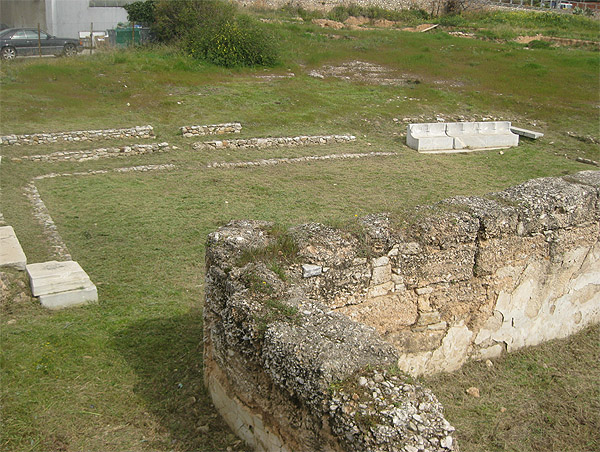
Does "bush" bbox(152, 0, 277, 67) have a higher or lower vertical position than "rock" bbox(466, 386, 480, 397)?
higher

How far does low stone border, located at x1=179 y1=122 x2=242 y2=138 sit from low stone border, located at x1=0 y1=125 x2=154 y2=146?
87 centimetres

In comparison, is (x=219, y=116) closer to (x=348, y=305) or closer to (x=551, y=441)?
(x=348, y=305)

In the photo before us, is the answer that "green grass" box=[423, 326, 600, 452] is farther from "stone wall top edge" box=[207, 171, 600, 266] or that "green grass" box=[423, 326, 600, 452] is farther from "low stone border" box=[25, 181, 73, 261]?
"low stone border" box=[25, 181, 73, 261]

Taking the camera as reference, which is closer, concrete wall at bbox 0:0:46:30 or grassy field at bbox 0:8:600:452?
grassy field at bbox 0:8:600:452

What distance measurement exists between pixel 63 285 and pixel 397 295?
4.06 m

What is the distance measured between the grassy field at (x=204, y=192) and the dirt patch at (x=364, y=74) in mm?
283

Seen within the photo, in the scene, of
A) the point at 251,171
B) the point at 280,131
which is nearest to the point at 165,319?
the point at 251,171

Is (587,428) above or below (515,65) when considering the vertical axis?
below

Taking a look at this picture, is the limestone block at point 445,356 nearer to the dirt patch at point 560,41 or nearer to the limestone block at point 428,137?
the limestone block at point 428,137

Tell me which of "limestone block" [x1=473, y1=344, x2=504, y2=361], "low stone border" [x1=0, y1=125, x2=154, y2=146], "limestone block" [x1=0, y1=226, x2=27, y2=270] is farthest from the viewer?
"low stone border" [x1=0, y1=125, x2=154, y2=146]

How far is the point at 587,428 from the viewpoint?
5.47m

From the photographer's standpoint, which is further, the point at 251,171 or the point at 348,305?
the point at 251,171

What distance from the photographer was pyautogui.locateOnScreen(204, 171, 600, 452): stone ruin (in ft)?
13.1

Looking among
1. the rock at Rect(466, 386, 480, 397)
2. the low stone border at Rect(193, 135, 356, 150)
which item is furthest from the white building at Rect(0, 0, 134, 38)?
the rock at Rect(466, 386, 480, 397)
